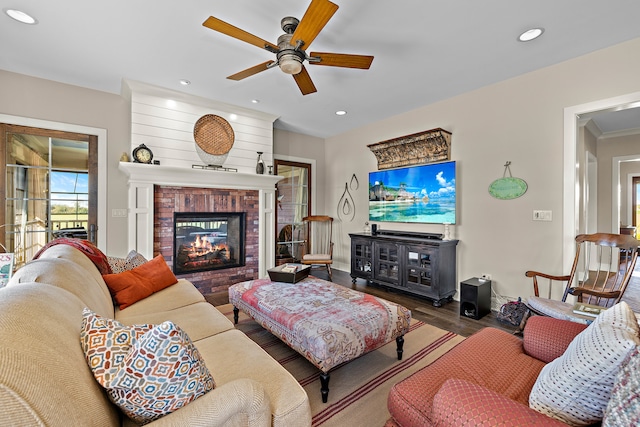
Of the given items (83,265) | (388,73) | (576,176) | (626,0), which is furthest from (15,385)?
(576,176)

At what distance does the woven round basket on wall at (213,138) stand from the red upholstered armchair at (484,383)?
365 cm

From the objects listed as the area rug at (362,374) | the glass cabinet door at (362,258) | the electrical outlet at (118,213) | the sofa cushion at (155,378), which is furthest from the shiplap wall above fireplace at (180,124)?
the sofa cushion at (155,378)

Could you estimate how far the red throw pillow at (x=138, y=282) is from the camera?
2119mm

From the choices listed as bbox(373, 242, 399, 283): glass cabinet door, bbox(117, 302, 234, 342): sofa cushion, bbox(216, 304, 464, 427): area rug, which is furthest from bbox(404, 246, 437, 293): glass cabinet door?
bbox(117, 302, 234, 342): sofa cushion

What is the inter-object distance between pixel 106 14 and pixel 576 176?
456 cm

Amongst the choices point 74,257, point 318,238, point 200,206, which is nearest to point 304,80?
point 74,257

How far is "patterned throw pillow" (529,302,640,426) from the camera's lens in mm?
875

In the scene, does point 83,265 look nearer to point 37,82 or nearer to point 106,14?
point 106,14

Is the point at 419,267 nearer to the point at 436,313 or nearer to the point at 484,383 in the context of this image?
the point at 436,313

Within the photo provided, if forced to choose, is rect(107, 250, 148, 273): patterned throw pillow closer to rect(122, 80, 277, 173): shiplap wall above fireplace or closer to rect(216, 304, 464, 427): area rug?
rect(216, 304, 464, 427): area rug

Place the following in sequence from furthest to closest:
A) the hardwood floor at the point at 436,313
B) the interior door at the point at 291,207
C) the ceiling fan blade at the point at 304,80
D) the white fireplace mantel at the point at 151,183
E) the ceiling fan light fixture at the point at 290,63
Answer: the interior door at the point at 291,207 < the white fireplace mantel at the point at 151,183 < the hardwood floor at the point at 436,313 < the ceiling fan blade at the point at 304,80 < the ceiling fan light fixture at the point at 290,63

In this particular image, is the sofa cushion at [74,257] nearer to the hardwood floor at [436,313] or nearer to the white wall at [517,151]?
the hardwood floor at [436,313]

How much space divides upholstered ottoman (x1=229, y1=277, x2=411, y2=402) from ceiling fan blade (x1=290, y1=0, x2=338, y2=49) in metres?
2.00

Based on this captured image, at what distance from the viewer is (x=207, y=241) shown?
408 centimetres
